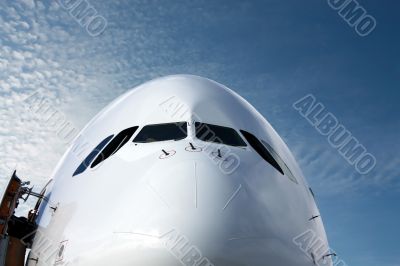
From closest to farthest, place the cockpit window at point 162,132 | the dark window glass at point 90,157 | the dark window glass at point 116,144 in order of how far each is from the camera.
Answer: the cockpit window at point 162,132 → the dark window glass at point 116,144 → the dark window glass at point 90,157

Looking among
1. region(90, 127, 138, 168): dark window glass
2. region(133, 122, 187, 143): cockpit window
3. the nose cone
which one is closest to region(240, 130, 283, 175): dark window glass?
region(133, 122, 187, 143): cockpit window

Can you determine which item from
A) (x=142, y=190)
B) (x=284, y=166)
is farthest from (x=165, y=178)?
(x=284, y=166)

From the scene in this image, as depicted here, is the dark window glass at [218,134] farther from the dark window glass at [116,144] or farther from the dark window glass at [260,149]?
the dark window glass at [116,144]

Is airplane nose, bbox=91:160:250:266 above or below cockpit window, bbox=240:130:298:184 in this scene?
below

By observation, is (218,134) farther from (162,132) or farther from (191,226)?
(191,226)

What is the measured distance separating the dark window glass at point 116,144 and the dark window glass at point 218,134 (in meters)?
1.10

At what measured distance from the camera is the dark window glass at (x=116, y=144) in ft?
22.4

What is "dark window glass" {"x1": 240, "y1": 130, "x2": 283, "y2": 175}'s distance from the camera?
22.6 ft

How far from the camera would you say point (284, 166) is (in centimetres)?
734

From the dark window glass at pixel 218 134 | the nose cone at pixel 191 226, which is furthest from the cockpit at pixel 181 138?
the nose cone at pixel 191 226

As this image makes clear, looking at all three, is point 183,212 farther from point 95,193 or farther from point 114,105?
point 114,105

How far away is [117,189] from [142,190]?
0.46 m

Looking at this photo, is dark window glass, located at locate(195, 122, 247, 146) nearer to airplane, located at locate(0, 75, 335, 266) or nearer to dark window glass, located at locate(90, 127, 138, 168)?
airplane, located at locate(0, 75, 335, 266)

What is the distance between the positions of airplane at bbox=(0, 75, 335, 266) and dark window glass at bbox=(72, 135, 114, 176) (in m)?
0.02
